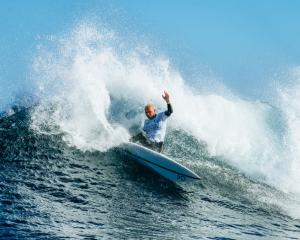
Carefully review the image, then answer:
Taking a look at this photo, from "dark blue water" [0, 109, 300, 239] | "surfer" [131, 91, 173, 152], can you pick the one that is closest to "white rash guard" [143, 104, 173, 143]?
"surfer" [131, 91, 173, 152]

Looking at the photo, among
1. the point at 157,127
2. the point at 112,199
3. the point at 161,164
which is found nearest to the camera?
the point at 112,199

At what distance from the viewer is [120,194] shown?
1134 centimetres

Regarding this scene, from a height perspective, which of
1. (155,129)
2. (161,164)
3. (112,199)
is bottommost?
(112,199)

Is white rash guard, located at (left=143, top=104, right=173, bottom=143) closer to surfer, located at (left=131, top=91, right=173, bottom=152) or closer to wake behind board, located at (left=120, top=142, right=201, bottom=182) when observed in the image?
surfer, located at (left=131, top=91, right=173, bottom=152)

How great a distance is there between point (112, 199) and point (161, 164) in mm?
3159

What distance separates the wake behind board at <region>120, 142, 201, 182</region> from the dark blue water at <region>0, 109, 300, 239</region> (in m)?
0.24

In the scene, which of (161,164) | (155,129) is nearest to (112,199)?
(161,164)

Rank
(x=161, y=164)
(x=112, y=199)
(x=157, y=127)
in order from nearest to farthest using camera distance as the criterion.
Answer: (x=112, y=199)
(x=161, y=164)
(x=157, y=127)

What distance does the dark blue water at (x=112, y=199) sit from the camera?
8.43 meters

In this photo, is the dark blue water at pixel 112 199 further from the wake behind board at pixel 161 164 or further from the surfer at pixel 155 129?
the surfer at pixel 155 129

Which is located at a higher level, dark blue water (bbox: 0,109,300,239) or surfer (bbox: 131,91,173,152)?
surfer (bbox: 131,91,173,152)

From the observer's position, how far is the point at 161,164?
1357 centimetres

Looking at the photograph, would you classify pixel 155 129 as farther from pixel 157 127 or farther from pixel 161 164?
pixel 161 164

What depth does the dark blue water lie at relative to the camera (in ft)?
27.7
